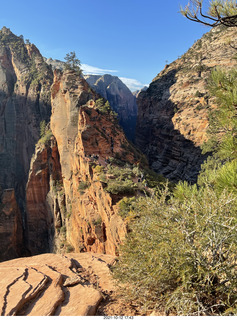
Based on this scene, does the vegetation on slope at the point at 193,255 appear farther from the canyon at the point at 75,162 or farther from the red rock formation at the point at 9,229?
the red rock formation at the point at 9,229

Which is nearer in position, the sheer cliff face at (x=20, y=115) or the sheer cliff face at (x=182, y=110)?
the sheer cliff face at (x=182, y=110)

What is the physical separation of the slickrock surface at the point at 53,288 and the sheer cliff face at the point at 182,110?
1192 inches

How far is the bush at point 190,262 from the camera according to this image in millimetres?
3588

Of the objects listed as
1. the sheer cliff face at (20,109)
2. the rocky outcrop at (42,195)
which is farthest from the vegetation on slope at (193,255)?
the sheer cliff face at (20,109)

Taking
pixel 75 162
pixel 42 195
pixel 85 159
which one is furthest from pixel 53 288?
pixel 42 195

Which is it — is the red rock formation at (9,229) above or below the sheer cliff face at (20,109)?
below

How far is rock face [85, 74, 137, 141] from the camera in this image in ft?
336

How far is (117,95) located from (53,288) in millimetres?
109338

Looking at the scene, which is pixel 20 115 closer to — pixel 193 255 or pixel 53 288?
pixel 53 288

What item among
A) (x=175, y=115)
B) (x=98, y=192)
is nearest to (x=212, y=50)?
(x=175, y=115)

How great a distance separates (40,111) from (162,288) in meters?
49.1

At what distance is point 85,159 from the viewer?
17.1 metres

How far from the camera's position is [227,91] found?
5.46 meters

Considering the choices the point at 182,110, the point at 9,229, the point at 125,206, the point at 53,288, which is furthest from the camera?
the point at 182,110
